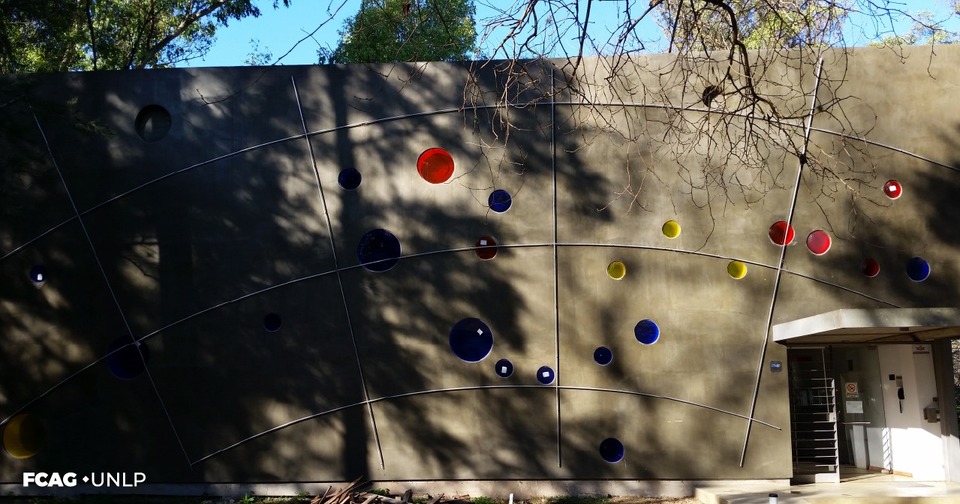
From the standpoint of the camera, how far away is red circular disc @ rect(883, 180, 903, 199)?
9559 mm

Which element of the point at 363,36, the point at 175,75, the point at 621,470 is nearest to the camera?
the point at 621,470

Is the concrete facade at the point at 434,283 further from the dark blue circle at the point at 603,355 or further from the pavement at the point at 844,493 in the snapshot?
the pavement at the point at 844,493

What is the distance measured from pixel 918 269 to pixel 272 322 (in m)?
7.68

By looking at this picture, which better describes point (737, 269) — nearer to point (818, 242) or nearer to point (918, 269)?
point (818, 242)

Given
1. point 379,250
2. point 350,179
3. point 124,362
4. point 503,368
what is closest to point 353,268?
point 379,250

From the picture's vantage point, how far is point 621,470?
9.41 meters

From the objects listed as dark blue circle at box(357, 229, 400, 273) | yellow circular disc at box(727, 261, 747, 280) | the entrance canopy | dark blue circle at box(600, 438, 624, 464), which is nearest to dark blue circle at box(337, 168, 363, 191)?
dark blue circle at box(357, 229, 400, 273)

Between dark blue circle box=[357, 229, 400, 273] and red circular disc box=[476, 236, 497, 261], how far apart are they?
97cm

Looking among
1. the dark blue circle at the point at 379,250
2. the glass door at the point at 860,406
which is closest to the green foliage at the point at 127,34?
the dark blue circle at the point at 379,250

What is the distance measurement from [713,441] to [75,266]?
7860 millimetres

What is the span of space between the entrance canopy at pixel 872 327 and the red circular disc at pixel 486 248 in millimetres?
3420

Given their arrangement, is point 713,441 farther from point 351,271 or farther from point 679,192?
point 351,271

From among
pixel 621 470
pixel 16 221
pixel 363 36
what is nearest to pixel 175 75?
pixel 16 221

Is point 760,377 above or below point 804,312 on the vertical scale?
below
